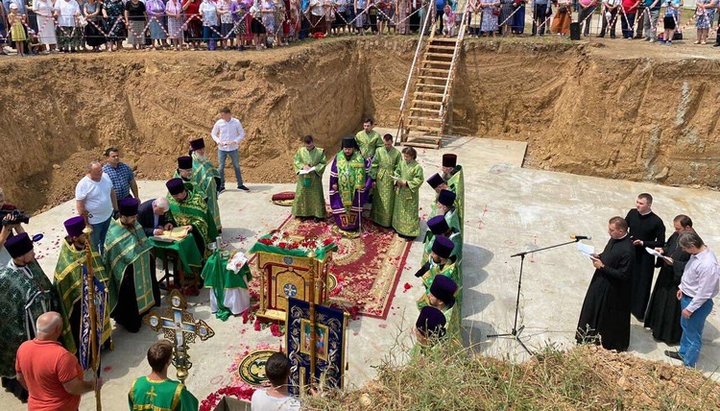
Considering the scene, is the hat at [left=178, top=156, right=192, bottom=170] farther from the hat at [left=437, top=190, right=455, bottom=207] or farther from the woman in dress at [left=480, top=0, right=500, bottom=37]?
the woman in dress at [left=480, top=0, right=500, bottom=37]

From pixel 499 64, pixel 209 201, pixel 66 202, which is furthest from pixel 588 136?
pixel 66 202

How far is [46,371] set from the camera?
5277mm

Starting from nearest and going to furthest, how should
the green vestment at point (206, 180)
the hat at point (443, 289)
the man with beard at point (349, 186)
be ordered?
the hat at point (443, 289)
the green vestment at point (206, 180)
the man with beard at point (349, 186)

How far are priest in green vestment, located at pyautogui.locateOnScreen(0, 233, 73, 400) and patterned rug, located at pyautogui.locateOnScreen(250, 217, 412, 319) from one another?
347cm

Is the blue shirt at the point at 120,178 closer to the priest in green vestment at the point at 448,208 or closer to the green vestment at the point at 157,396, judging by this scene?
the priest in green vestment at the point at 448,208

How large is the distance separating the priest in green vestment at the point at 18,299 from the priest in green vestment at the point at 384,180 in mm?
6460

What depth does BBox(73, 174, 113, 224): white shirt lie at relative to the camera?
360 inches

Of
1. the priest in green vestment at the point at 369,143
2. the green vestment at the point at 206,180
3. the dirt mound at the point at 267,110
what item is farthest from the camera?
the dirt mound at the point at 267,110

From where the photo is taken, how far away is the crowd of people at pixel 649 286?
7.13 meters

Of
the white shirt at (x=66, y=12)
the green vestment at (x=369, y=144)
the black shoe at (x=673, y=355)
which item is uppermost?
the white shirt at (x=66, y=12)

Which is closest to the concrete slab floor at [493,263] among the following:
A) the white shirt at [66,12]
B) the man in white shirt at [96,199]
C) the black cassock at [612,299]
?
the black cassock at [612,299]

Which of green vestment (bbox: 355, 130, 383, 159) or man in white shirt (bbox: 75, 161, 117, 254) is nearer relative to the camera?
man in white shirt (bbox: 75, 161, 117, 254)

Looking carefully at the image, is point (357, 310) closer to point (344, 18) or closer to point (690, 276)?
point (690, 276)

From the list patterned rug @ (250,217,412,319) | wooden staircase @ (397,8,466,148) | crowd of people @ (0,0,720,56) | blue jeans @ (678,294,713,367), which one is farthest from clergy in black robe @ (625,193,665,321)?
crowd of people @ (0,0,720,56)
